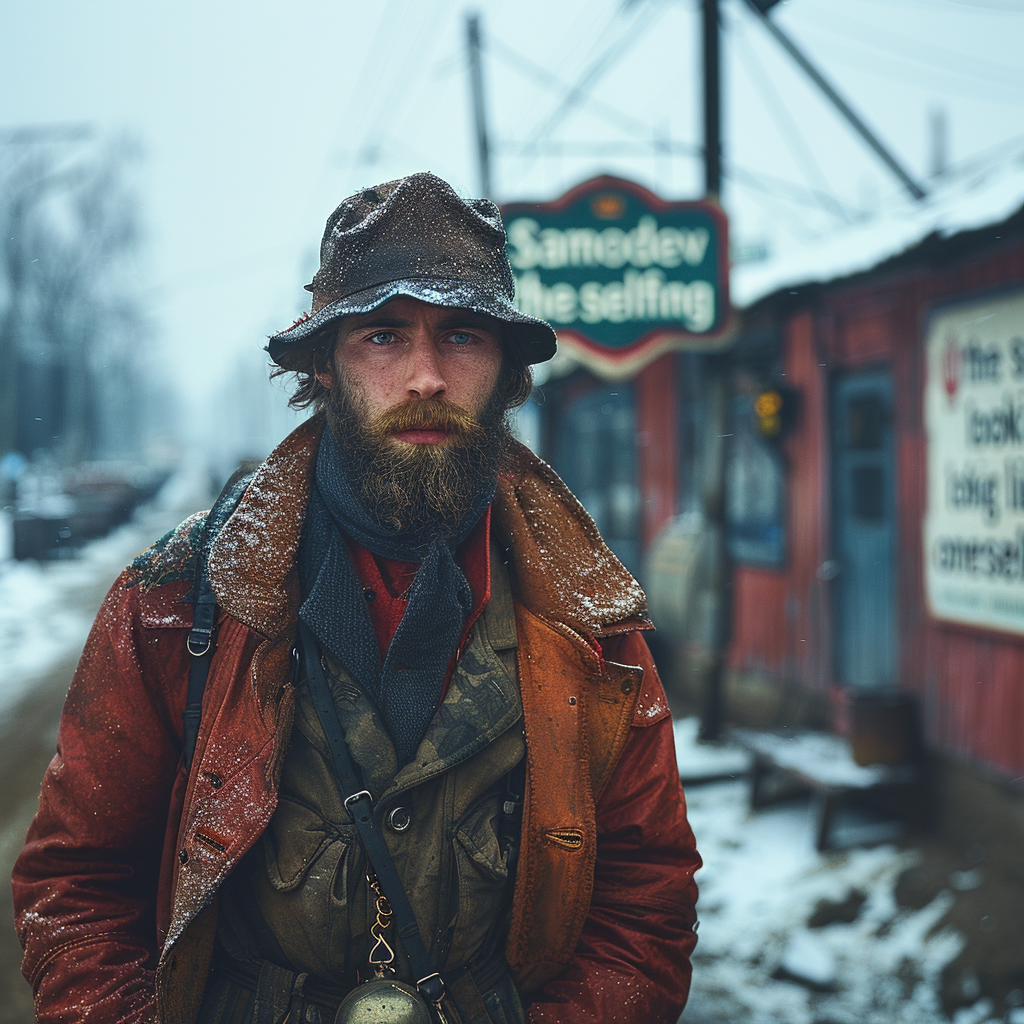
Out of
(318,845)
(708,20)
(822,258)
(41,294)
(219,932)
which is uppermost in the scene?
(41,294)

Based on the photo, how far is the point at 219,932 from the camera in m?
1.70

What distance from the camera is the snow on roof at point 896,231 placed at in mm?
4750

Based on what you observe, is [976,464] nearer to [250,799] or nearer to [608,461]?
[250,799]

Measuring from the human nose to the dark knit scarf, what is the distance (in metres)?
0.24

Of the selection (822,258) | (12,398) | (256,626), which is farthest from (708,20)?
(12,398)

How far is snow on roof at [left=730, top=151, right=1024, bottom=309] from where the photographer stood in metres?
4.75

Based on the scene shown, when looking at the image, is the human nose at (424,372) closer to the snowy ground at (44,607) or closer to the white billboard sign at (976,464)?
the white billboard sign at (976,464)

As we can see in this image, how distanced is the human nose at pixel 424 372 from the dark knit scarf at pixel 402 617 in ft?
0.80

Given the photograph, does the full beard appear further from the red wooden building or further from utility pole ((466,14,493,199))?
utility pole ((466,14,493,199))

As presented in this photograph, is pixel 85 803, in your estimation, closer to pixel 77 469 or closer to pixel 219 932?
pixel 219 932

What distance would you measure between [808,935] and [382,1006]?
3.52 m

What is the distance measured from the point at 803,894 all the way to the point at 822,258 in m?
4.25

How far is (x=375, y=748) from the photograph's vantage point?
5.47 ft

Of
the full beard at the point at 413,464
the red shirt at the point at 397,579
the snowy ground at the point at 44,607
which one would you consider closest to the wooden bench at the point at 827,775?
the red shirt at the point at 397,579
